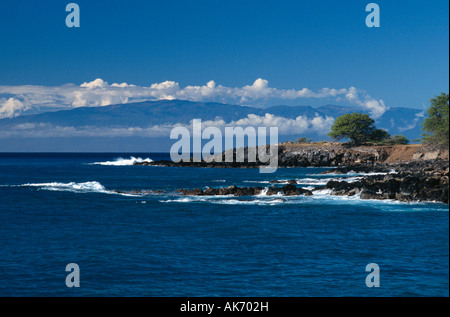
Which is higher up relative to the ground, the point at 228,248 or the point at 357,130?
the point at 357,130

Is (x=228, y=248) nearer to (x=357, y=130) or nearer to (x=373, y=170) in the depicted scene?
(x=373, y=170)

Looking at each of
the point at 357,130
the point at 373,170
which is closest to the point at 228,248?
the point at 373,170

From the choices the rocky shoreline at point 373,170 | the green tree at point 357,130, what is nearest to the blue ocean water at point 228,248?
the rocky shoreline at point 373,170

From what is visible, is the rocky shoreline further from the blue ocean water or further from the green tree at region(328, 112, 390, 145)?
the green tree at region(328, 112, 390, 145)

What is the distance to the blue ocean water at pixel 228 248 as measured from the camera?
1948 cm

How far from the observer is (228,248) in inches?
1069

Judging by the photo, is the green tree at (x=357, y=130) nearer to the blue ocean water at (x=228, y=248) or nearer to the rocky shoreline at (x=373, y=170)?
the rocky shoreline at (x=373, y=170)

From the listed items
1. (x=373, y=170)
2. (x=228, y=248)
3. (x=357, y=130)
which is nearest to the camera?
(x=228, y=248)

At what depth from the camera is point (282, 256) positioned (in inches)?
973

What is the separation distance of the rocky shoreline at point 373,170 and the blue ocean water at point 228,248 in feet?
13.3

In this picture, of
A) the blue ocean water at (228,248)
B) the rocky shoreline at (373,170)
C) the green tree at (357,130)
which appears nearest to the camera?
the blue ocean water at (228,248)

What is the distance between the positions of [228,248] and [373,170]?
76.4 m

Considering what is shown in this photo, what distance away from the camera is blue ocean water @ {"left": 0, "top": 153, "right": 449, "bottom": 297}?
767 inches
